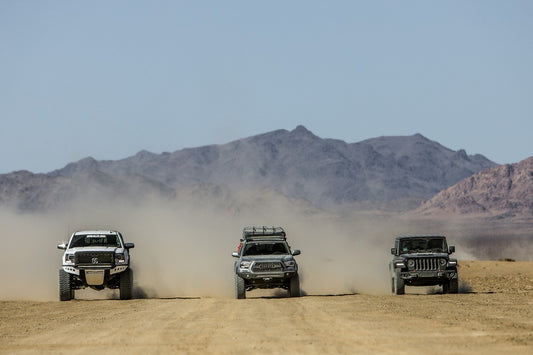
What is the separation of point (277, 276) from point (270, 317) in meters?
7.85

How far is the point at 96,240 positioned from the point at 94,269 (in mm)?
1918

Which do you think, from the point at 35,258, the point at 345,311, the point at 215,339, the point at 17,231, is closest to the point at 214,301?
the point at 345,311

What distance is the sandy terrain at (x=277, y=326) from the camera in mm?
14781

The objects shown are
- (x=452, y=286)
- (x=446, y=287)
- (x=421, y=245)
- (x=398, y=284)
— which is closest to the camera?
(x=398, y=284)

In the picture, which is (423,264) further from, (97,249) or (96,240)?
(96,240)

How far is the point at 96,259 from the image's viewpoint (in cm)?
2814

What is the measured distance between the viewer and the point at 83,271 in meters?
28.0

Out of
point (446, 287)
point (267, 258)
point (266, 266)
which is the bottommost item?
point (446, 287)

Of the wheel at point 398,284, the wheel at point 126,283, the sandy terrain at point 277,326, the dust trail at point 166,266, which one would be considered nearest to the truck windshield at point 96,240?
the wheel at point 126,283

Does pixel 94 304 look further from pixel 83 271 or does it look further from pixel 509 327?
pixel 509 327

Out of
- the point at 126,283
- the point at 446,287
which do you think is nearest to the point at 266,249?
the point at 126,283

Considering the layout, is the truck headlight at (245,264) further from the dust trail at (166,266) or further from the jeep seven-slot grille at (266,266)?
the dust trail at (166,266)

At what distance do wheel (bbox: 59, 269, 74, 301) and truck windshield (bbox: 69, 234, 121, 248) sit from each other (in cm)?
116

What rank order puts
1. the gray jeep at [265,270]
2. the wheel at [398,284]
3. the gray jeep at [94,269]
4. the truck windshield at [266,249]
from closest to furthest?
the gray jeep at [94,269], the gray jeep at [265,270], the wheel at [398,284], the truck windshield at [266,249]
